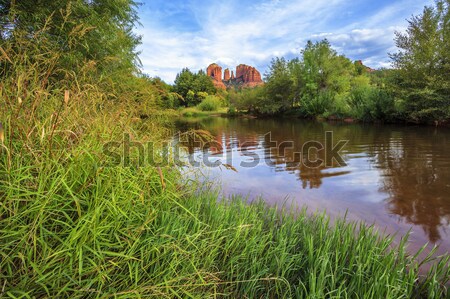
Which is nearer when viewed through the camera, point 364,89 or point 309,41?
point 364,89

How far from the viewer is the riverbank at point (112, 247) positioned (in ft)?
4.84

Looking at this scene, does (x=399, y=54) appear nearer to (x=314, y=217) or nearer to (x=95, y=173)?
(x=314, y=217)

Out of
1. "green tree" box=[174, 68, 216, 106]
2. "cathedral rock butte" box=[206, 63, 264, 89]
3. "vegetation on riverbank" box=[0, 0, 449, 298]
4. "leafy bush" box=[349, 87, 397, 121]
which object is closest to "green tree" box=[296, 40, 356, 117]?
"leafy bush" box=[349, 87, 397, 121]

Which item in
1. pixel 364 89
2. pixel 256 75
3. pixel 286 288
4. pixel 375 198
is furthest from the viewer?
pixel 256 75

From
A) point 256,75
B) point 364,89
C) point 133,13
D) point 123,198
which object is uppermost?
point 256,75

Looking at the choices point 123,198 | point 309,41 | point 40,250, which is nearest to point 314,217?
point 123,198

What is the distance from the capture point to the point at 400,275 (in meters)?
2.06

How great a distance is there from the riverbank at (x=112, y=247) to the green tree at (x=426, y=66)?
60.9 feet

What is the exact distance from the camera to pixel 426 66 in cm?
1709

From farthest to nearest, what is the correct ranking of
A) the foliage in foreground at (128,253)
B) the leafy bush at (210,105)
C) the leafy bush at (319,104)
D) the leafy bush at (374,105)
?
the leafy bush at (210,105) → the leafy bush at (319,104) → the leafy bush at (374,105) → the foliage in foreground at (128,253)

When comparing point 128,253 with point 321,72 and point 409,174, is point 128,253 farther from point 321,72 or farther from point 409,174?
point 321,72

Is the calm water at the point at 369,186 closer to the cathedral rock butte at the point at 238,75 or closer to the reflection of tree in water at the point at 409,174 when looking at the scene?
the reflection of tree in water at the point at 409,174

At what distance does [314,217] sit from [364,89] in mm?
24342

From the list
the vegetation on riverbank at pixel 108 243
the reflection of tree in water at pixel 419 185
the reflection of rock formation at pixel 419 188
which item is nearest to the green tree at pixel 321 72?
the reflection of tree in water at pixel 419 185
